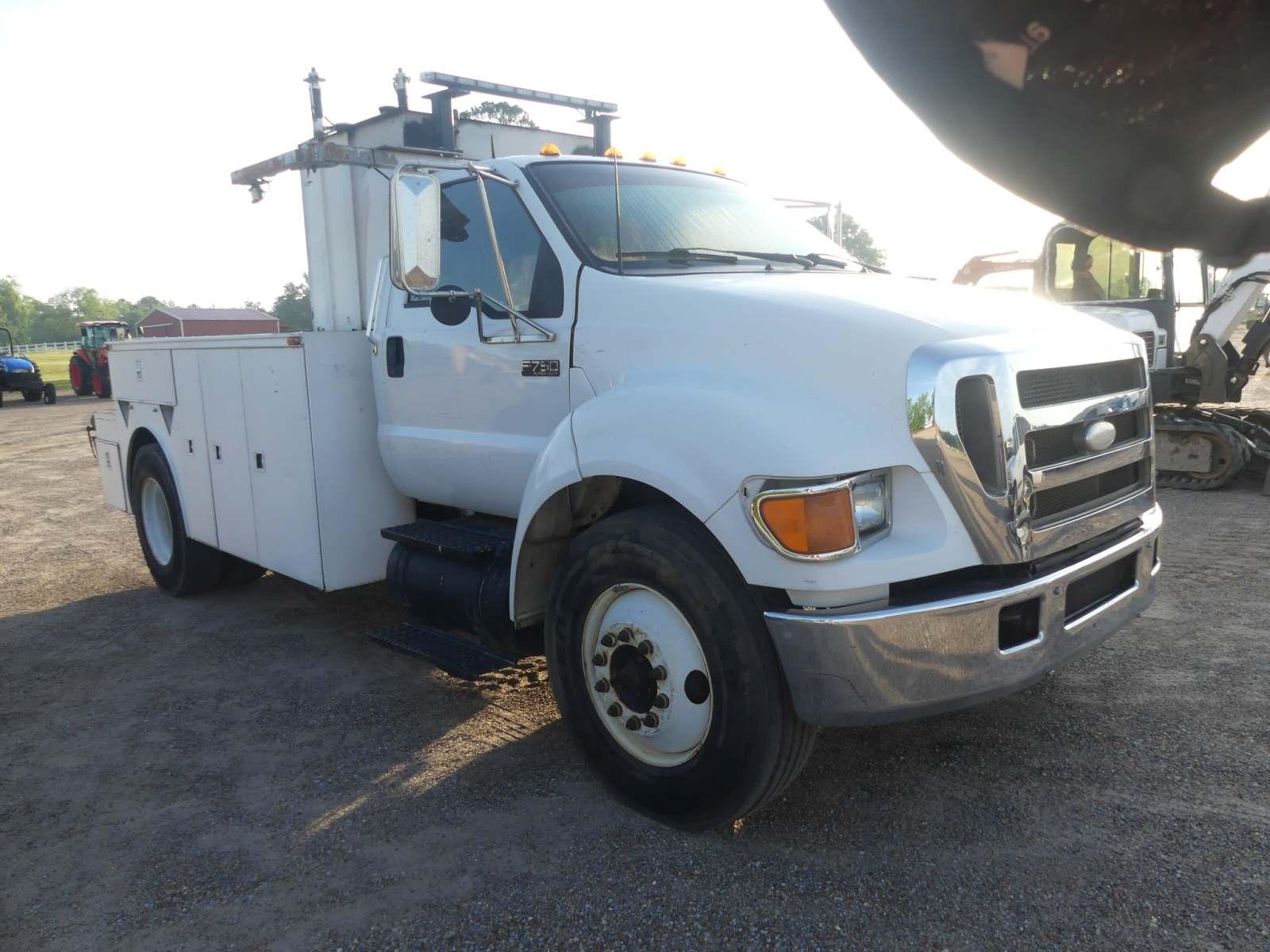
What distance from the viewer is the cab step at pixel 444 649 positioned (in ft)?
12.2

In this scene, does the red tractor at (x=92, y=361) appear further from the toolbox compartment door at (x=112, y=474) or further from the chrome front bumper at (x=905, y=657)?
the chrome front bumper at (x=905, y=657)

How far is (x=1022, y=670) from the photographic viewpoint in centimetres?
273

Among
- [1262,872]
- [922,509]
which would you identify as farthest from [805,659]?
[1262,872]

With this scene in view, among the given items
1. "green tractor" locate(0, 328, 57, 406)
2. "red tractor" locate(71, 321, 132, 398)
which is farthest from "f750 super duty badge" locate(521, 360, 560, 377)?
"red tractor" locate(71, 321, 132, 398)

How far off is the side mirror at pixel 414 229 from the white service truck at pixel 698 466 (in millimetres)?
11

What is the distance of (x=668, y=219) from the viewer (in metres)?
3.85

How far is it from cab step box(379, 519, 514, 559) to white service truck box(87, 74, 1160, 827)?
2 cm

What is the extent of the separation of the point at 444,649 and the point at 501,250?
1667 millimetres

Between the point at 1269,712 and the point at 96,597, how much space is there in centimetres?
651

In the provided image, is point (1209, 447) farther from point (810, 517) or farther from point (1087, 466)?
point (810, 517)

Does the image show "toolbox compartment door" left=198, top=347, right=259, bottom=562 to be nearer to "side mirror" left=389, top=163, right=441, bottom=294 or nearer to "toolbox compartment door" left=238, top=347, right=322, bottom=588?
"toolbox compartment door" left=238, top=347, right=322, bottom=588

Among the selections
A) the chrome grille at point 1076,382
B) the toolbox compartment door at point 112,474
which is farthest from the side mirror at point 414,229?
the toolbox compartment door at point 112,474

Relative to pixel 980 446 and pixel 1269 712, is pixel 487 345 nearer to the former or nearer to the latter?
pixel 980 446

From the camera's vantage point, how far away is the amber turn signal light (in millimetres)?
2545
